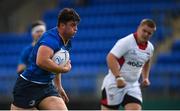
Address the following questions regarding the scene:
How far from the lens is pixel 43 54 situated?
6230mm

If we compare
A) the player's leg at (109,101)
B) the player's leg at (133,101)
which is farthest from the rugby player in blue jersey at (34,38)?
the player's leg at (133,101)

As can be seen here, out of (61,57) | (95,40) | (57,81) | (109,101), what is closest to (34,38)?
(109,101)

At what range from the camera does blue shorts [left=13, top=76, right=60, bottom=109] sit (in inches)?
257

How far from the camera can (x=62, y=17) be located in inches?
250

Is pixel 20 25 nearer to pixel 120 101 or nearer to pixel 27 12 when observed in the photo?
pixel 27 12

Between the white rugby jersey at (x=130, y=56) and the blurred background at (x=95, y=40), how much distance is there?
451 cm

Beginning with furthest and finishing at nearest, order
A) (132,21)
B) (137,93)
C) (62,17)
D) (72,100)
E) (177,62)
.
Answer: (132,21)
(177,62)
(72,100)
(137,93)
(62,17)

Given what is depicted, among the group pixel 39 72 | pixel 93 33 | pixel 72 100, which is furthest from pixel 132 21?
pixel 39 72

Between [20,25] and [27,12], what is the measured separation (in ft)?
1.78

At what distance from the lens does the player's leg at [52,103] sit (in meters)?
6.43

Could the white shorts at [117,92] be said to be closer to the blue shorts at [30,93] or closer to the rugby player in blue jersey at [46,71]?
the rugby player in blue jersey at [46,71]

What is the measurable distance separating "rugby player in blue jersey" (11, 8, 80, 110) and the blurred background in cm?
657

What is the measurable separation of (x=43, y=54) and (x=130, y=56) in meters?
2.34

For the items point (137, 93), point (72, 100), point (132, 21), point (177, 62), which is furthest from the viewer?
point (132, 21)
